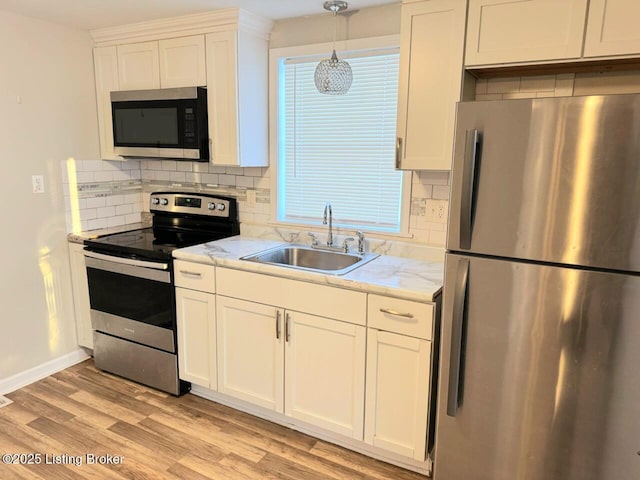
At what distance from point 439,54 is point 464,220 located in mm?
891

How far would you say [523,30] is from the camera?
191cm

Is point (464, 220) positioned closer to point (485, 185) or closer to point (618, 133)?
point (485, 185)

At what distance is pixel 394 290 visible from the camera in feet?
6.68

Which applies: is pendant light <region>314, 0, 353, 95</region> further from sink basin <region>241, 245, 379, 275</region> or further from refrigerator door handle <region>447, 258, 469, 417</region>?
refrigerator door handle <region>447, 258, 469, 417</region>

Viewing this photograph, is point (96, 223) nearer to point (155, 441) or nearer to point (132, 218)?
point (132, 218)

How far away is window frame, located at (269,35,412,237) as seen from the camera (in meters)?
2.58

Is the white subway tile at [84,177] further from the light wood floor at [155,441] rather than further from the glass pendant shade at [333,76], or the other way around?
the glass pendant shade at [333,76]

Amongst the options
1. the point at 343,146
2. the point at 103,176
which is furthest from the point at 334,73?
the point at 103,176

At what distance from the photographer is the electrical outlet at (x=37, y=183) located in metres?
2.92

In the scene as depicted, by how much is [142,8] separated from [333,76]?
1.15 metres

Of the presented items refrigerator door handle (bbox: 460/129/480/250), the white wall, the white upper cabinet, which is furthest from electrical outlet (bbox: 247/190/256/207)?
refrigerator door handle (bbox: 460/129/480/250)

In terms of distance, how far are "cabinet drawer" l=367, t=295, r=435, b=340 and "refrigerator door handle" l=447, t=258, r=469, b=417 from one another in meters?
0.19

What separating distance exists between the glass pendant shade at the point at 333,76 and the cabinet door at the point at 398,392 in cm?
133

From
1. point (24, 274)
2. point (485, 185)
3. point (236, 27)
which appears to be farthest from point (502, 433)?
point (24, 274)
